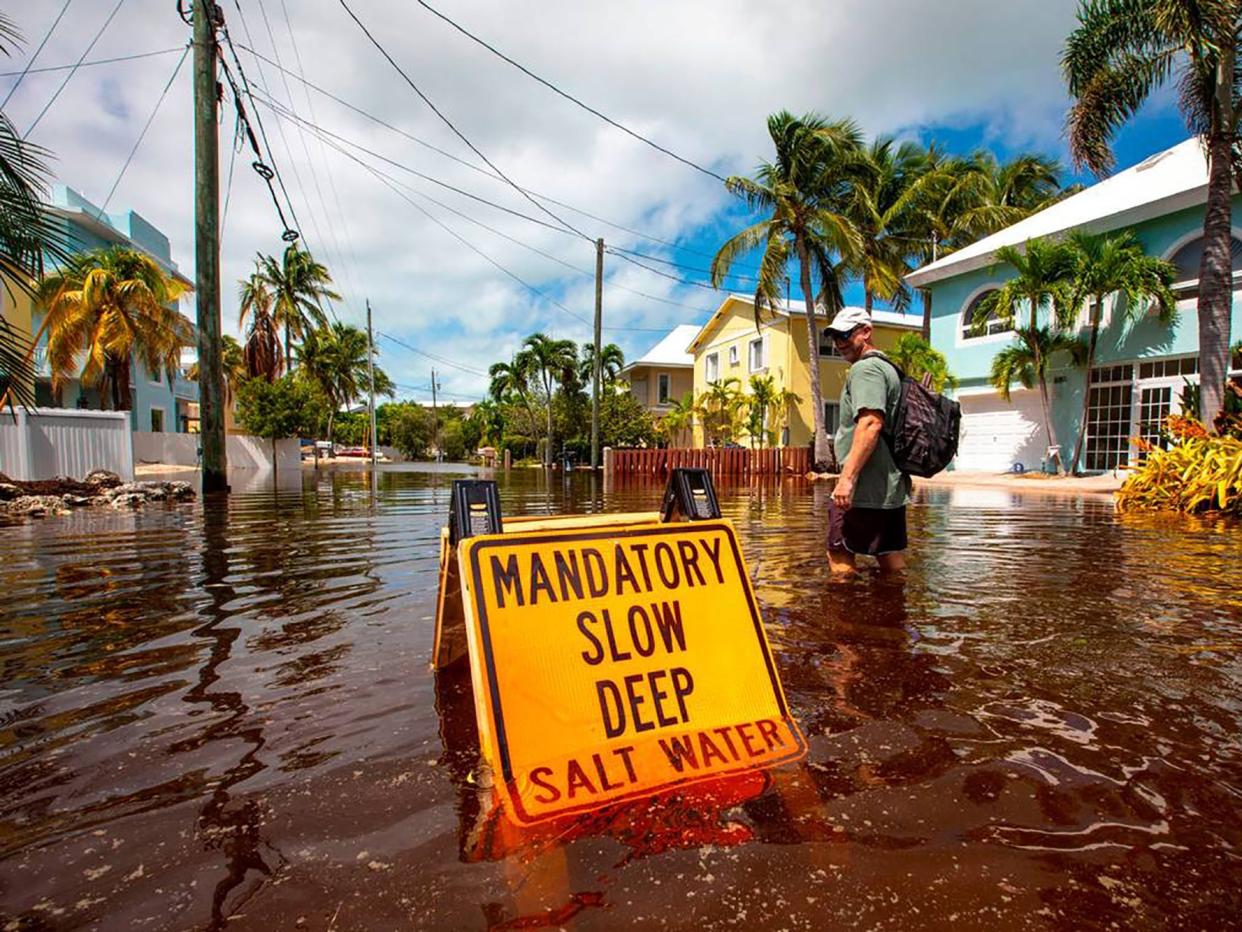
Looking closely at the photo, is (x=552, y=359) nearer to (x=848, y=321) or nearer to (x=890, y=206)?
(x=890, y=206)

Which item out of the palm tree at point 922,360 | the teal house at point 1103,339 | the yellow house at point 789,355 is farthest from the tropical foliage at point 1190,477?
the yellow house at point 789,355

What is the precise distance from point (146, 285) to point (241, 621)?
20.6 metres

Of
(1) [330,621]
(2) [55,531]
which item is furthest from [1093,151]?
(2) [55,531]

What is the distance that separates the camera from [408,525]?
8.15m

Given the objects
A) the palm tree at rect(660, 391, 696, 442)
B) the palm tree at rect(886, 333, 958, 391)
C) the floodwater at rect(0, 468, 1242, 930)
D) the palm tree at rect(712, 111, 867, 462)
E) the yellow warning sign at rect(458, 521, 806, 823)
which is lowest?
the floodwater at rect(0, 468, 1242, 930)

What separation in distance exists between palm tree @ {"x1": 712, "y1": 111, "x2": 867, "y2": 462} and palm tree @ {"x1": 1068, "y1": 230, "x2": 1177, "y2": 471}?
23.1 feet

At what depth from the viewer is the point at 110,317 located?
60.8 feet

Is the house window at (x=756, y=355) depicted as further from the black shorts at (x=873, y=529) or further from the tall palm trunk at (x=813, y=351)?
the black shorts at (x=873, y=529)

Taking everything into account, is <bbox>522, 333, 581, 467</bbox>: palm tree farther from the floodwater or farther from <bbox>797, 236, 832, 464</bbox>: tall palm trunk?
the floodwater

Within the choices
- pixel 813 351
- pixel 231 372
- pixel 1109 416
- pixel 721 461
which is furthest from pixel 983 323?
pixel 231 372

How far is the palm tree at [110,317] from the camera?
59.7ft

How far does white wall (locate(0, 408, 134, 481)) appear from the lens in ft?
36.8

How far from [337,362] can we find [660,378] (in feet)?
74.9

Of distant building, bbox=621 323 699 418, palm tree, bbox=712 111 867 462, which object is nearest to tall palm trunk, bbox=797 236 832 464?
palm tree, bbox=712 111 867 462
